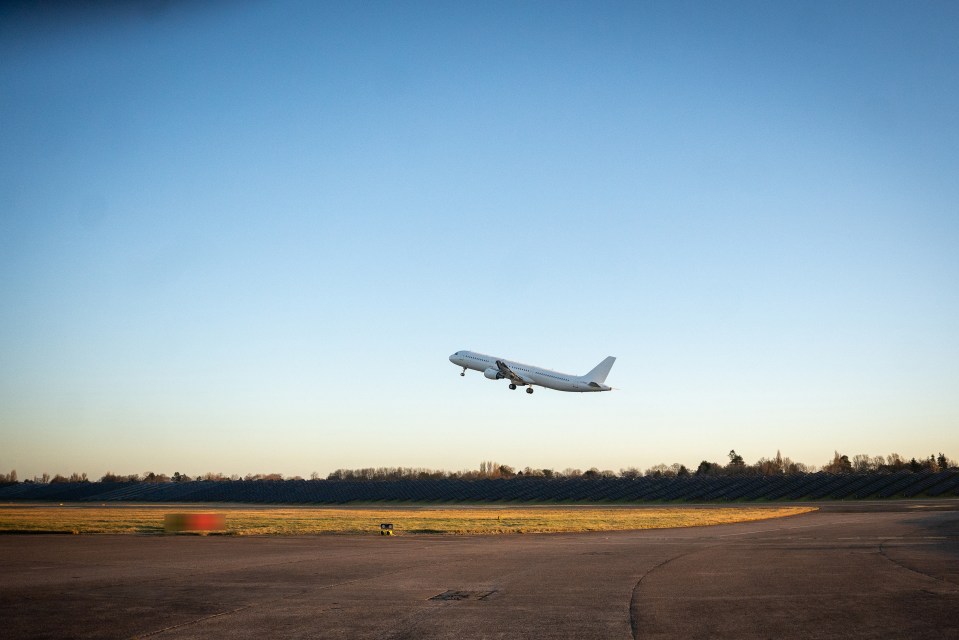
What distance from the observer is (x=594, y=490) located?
4555 inches

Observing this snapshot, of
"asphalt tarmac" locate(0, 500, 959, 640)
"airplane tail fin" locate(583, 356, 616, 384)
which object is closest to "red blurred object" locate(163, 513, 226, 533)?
"asphalt tarmac" locate(0, 500, 959, 640)

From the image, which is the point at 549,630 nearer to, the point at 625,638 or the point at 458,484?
the point at 625,638

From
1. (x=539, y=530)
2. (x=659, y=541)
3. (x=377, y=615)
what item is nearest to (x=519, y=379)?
(x=539, y=530)

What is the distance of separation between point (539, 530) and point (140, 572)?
84.7ft

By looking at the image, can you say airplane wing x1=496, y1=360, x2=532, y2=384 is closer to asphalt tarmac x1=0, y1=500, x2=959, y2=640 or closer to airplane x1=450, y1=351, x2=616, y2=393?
airplane x1=450, y1=351, x2=616, y2=393

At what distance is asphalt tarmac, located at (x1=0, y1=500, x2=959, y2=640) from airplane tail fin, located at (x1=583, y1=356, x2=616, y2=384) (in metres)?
67.1

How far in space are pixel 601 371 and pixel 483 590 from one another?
273 ft

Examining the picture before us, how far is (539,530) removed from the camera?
44.2 metres

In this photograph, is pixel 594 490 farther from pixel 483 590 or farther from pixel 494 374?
pixel 483 590

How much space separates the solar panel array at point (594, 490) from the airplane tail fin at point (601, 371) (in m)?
17.0

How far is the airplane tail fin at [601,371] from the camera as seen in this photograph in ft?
327

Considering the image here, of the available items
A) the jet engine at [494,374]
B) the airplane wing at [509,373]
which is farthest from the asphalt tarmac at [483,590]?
the jet engine at [494,374]

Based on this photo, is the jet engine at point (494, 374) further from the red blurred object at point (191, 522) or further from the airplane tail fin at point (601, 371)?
the red blurred object at point (191, 522)

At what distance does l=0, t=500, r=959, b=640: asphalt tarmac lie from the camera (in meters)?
13.0
